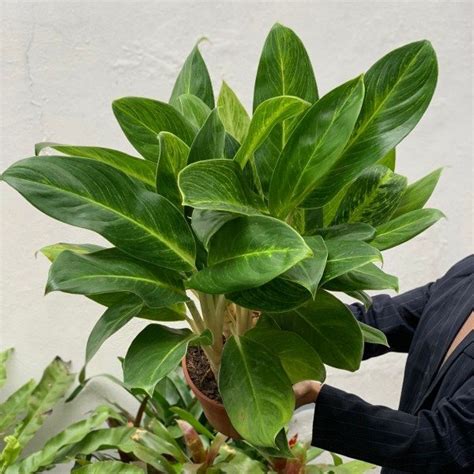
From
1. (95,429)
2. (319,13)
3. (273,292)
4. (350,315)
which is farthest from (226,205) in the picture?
(319,13)

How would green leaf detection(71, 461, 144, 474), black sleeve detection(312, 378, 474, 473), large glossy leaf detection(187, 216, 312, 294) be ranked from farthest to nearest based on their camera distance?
green leaf detection(71, 461, 144, 474)
black sleeve detection(312, 378, 474, 473)
large glossy leaf detection(187, 216, 312, 294)

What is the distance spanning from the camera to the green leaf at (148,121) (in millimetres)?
854

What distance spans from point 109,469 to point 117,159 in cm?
98

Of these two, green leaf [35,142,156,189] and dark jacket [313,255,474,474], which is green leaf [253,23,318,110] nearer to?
green leaf [35,142,156,189]

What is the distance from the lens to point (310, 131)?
0.79 metres

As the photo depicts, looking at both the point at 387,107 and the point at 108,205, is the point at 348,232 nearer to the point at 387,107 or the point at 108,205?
the point at 387,107

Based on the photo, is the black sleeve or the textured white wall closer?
the black sleeve

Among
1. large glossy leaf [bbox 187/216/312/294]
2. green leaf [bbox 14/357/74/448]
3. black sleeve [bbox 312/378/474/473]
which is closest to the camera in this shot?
large glossy leaf [bbox 187/216/312/294]

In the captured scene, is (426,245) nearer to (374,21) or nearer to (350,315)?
(374,21)

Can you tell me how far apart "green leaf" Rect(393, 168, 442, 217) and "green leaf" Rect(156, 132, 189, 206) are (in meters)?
0.31

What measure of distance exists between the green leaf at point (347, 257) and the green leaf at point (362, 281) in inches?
2.0

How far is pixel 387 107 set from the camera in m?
0.82

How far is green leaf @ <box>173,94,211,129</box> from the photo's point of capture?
914 millimetres

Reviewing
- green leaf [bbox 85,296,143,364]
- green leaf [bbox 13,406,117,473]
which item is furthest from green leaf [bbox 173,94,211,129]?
green leaf [bbox 13,406,117,473]
